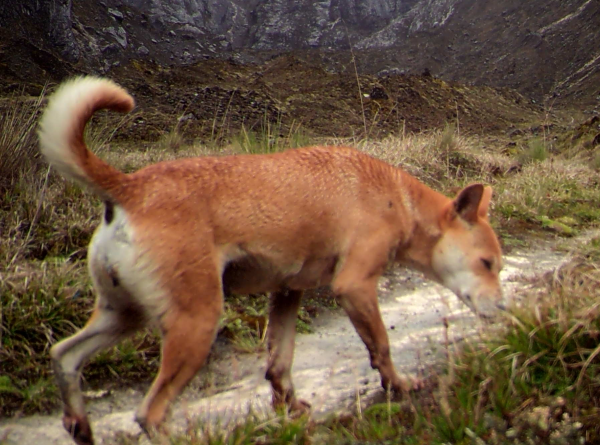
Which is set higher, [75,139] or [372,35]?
[75,139]

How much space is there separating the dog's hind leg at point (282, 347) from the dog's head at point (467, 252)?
2.84 feet

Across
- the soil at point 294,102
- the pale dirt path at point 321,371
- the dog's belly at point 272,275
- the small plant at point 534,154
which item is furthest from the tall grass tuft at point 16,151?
the small plant at point 534,154

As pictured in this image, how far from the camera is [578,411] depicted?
2.65 m

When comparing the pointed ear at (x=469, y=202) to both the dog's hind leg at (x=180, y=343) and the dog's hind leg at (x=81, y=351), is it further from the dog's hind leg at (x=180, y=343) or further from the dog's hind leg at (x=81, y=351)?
the dog's hind leg at (x=81, y=351)

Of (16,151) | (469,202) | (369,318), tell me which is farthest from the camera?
(16,151)

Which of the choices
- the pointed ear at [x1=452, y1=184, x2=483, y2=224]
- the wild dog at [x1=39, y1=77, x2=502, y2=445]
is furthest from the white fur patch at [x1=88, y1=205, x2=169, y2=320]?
the pointed ear at [x1=452, y1=184, x2=483, y2=224]

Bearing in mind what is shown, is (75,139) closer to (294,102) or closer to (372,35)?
(294,102)

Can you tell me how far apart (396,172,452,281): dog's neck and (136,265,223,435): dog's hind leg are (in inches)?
53.5

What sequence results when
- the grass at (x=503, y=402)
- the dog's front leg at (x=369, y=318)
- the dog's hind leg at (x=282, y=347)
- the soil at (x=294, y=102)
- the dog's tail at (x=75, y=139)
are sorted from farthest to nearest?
the soil at (x=294, y=102) → the dog's hind leg at (x=282, y=347) → the dog's front leg at (x=369, y=318) → the dog's tail at (x=75, y=139) → the grass at (x=503, y=402)

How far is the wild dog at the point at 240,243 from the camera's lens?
2.75 metres

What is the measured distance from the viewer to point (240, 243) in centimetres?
300

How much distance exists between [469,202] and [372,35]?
34646 millimetres

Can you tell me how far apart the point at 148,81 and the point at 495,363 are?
16.4 metres

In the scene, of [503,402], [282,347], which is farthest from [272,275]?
[503,402]
